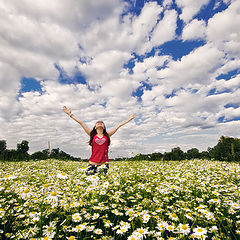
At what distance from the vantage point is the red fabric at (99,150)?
277 inches

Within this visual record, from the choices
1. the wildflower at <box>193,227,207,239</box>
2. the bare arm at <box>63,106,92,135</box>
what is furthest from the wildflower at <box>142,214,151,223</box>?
the bare arm at <box>63,106,92,135</box>

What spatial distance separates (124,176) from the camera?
6.23 m

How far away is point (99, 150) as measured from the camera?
713cm

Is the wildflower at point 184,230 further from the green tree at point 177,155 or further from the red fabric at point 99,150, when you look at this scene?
the green tree at point 177,155

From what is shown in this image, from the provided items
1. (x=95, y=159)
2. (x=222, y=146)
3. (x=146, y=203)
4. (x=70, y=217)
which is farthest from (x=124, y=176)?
(x=222, y=146)

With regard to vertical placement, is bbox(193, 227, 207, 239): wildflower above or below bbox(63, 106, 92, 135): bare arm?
below

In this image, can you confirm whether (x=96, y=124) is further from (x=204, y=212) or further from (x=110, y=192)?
(x=204, y=212)

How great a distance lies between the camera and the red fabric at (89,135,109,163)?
7031mm

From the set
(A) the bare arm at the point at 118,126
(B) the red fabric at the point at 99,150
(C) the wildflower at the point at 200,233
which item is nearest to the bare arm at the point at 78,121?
(B) the red fabric at the point at 99,150

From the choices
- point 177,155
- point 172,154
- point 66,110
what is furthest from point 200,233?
point 177,155

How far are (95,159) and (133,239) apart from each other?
480 cm

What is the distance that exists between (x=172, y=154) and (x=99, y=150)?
20013mm

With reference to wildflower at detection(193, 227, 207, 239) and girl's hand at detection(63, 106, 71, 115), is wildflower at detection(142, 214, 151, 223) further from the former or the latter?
girl's hand at detection(63, 106, 71, 115)

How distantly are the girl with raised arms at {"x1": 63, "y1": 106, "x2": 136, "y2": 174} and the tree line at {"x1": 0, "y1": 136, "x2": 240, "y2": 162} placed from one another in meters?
5.23
